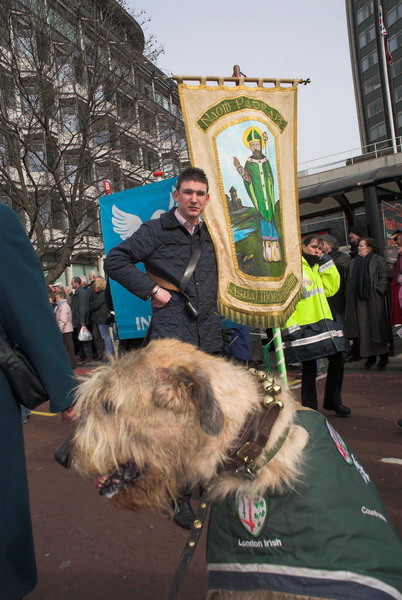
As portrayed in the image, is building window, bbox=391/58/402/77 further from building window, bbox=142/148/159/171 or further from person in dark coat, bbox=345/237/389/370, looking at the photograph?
person in dark coat, bbox=345/237/389/370

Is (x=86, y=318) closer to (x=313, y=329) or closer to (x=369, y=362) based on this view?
(x=369, y=362)

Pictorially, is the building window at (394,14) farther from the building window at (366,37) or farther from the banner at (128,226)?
the banner at (128,226)

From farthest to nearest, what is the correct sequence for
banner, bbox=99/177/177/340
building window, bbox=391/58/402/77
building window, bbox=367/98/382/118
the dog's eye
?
building window, bbox=367/98/382/118 < building window, bbox=391/58/402/77 < banner, bbox=99/177/177/340 < the dog's eye

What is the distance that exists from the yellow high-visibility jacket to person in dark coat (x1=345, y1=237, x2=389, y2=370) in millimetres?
3193

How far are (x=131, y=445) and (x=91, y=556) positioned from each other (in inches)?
66.7


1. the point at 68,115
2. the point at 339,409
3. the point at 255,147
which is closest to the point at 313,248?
the point at 255,147

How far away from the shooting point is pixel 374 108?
5188 centimetres

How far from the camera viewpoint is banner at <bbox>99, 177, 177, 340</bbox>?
496 centimetres

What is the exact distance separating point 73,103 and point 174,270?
12935mm

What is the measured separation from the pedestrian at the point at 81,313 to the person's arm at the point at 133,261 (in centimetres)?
953

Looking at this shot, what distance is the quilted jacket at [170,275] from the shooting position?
2.94m

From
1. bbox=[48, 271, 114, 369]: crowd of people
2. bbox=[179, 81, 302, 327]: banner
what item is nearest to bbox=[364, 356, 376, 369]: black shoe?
bbox=[179, 81, 302, 327]: banner

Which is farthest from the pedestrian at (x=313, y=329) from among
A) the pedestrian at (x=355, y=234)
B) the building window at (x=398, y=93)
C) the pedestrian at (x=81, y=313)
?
the building window at (x=398, y=93)

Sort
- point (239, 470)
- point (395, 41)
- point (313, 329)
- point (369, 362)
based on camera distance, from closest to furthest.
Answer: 1. point (239, 470)
2. point (313, 329)
3. point (369, 362)
4. point (395, 41)
